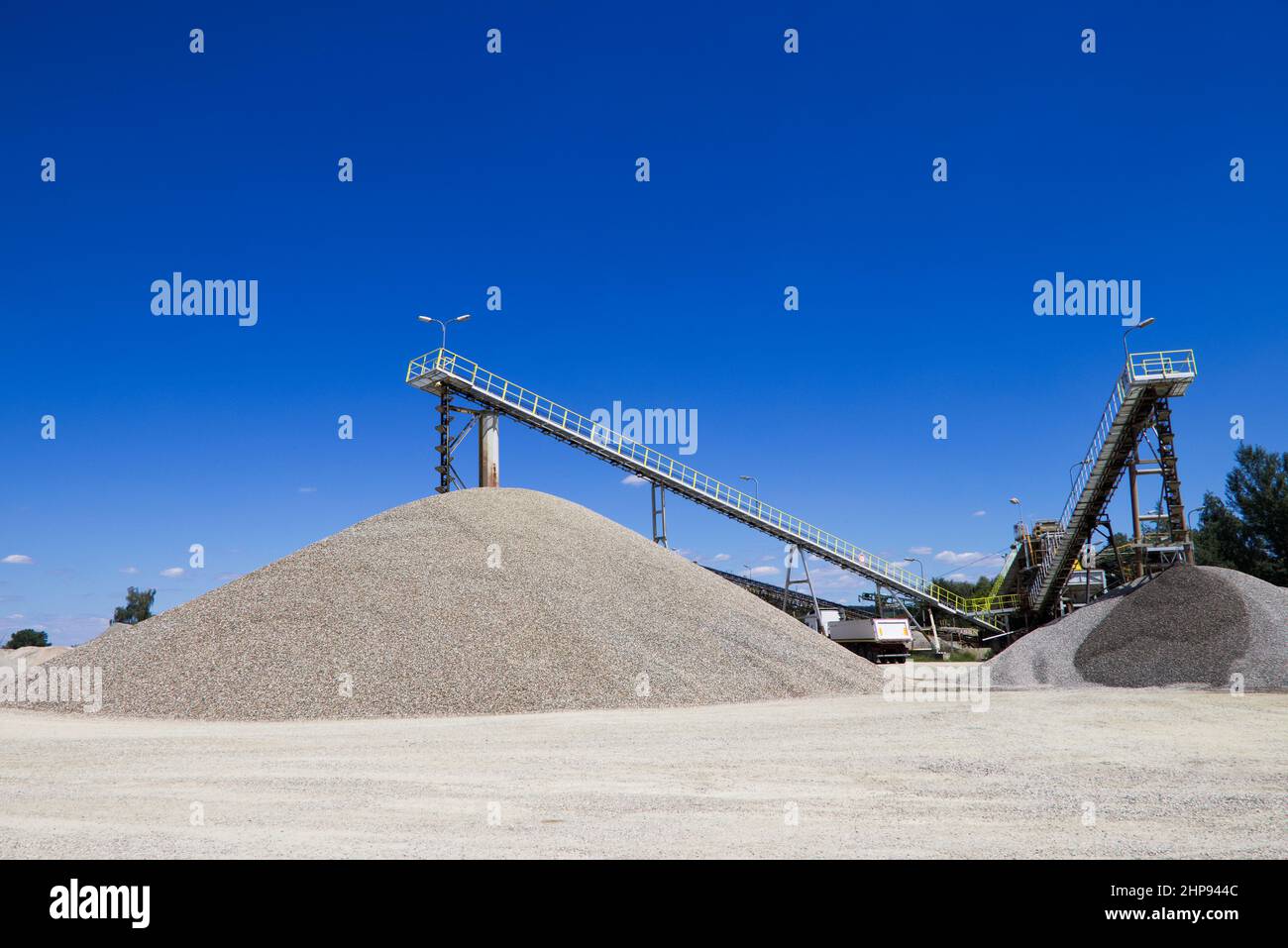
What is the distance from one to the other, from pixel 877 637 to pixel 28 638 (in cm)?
7003

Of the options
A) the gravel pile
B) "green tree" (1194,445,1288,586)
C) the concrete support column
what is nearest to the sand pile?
the gravel pile

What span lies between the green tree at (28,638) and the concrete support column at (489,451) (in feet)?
185

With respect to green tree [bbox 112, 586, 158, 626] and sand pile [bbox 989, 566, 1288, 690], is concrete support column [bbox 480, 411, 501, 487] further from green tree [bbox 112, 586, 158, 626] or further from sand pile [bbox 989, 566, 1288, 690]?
green tree [bbox 112, 586, 158, 626]

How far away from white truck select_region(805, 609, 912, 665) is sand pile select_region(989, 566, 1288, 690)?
32.3 feet

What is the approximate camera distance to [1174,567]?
24.8 metres

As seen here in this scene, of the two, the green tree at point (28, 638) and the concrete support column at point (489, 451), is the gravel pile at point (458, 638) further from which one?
the green tree at point (28, 638)

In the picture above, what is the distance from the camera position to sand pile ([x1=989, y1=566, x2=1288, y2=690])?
2095cm

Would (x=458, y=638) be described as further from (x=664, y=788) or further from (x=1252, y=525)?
(x=1252, y=525)

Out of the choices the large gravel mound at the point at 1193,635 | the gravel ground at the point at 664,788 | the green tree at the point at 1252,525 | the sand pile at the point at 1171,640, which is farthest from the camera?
the green tree at the point at 1252,525

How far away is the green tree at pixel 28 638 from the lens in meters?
69.1

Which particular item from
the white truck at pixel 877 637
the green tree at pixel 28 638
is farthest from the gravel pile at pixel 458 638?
the green tree at pixel 28 638

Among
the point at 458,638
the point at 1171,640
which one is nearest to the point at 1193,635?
the point at 1171,640
